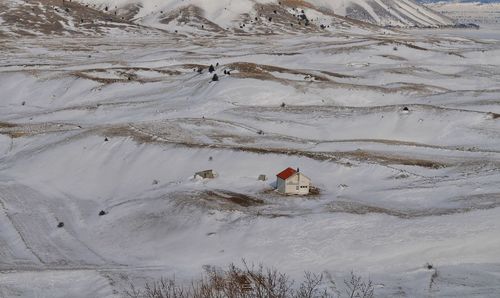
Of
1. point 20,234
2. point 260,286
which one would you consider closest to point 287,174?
point 260,286

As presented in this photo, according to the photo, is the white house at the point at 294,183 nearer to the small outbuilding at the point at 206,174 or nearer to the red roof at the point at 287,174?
the red roof at the point at 287,174

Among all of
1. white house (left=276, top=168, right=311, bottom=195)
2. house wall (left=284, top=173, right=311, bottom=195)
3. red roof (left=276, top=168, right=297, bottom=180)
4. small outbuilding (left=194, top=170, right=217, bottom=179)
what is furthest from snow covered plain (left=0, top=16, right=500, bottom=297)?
red roof (left=276, top=168, right=297, bottom=180)

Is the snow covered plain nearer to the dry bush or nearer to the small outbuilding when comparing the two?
the small outbuilding

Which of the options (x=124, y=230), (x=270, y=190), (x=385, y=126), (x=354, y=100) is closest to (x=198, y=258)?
(x=124, y=230)

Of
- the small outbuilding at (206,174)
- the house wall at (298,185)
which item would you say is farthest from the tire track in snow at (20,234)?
the house wall at (298,185)

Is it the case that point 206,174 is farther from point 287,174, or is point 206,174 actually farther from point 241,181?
point 287,174

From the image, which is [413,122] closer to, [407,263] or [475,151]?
[475,151]
